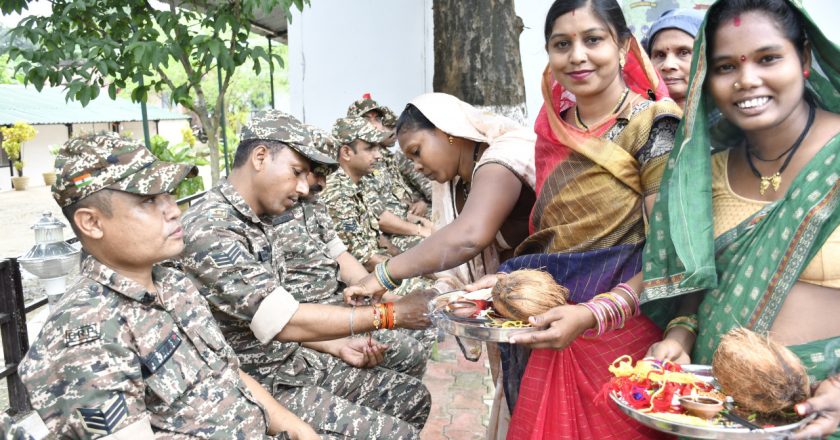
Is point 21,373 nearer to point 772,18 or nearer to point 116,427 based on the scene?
point 116,427

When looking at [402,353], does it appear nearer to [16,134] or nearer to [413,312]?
[413,312]

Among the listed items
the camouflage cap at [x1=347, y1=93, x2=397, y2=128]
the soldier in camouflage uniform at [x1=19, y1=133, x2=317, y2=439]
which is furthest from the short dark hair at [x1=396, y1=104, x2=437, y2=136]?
the camouflage cap at [x1=347, y1=93, x2=397, y2=128]

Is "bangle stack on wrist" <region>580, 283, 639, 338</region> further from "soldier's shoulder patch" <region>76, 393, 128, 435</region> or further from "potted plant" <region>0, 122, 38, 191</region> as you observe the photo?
"potted plant" <region>0, 122, 38, 191</region>

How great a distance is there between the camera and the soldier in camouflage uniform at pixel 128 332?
6.39 feet

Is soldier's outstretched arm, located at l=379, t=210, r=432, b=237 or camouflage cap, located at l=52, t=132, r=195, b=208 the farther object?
soldier's outstretched arm, located at l=379, t=210, r=432, b=237

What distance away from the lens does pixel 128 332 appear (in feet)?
6.93

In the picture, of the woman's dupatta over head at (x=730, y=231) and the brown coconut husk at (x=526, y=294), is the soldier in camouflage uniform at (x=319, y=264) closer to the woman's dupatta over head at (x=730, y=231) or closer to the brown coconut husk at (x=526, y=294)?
the brown coconut husk at (x=526, y=294)

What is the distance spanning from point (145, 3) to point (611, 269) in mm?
4392

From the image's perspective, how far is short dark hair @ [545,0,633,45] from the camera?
224cm

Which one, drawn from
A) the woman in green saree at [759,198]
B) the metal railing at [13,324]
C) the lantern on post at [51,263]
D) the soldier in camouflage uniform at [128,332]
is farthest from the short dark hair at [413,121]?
the lantern on post at [51,263]

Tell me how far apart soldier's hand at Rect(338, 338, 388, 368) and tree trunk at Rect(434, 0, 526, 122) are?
2.14 m

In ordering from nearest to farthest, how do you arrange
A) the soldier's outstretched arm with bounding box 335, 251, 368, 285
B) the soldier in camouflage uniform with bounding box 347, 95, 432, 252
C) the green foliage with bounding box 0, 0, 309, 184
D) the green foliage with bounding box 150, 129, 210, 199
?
the soldier's outstretched arm with bounding box 335, 251, 368, 285 < the green foliage with bounding box 0, 0, 309, 184 < the soldier in camouflage uniform with bounding box 347, 95, 432, 252 < the green foliage with bounding box 150, 129, 210, 199

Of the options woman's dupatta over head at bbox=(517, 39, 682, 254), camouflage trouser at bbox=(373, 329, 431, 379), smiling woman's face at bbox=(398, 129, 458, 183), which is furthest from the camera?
camouflage trouser at bbox=(373, 329, 431, 379)

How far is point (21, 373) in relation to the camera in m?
1.94
